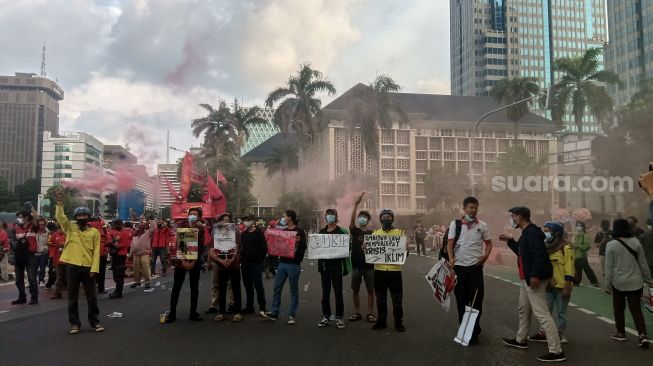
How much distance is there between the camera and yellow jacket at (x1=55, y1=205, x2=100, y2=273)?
295 inches

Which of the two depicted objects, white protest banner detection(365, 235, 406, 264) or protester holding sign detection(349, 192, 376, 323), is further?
protester holding sign detection(349, 192, 376, 323)

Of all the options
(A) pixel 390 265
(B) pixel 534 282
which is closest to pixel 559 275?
(B) pixel 534 282

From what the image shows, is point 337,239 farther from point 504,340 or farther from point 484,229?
point 504,340

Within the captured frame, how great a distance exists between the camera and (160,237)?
14930 millimetres

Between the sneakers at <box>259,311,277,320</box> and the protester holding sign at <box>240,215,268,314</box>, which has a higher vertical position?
the protester holding sign at <box>240,215,268,314</box>

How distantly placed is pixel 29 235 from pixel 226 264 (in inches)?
205

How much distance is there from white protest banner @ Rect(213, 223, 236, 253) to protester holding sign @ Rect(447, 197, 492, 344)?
3694 millimetres

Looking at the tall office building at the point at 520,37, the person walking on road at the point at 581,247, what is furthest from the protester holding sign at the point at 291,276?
the tall office building at the point at 520,37

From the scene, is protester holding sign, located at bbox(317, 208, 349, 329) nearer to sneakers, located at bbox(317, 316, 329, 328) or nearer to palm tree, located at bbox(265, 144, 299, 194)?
sneakers, located at bbox(317, 316, 329, 328)

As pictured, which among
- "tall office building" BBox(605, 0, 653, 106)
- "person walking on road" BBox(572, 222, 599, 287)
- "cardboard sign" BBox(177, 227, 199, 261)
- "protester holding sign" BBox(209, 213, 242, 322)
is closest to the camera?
"cardboard sign" BBox(177, 227, 199, 261)

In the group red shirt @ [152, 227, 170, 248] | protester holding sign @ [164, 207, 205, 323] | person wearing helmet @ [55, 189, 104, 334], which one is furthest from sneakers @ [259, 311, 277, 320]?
red shirt @ [152, 227, 170, 248]

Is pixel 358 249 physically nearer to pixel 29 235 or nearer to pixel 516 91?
pixel 29 235

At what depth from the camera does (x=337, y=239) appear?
315 inches

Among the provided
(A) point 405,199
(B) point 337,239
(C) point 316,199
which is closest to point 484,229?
(B) point 337,239
